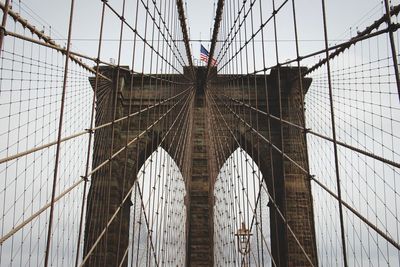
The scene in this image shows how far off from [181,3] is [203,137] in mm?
3172

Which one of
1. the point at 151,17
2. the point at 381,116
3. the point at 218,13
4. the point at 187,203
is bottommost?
the point at 187,203

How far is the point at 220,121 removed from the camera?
11023mm

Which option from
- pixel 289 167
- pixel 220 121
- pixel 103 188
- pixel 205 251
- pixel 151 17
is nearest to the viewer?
pixel 151 17

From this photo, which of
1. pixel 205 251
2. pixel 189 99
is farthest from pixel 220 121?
pixel 205 251

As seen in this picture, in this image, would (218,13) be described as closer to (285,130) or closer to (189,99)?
(189,99)

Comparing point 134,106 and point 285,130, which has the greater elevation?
Result: point 134,106

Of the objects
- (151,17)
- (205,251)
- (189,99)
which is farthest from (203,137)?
(151,17)

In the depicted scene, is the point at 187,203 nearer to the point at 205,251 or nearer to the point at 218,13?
the point at 205,251

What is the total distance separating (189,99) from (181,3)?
2.94 meters

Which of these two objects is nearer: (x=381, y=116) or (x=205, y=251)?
(x=381, y=116)

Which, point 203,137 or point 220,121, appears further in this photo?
point 220,121

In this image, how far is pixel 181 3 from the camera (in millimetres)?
7949

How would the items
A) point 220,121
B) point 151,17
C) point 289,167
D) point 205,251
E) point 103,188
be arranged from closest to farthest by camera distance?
1. point 151,17
2. point 205,251
3. point 103,188
4. point 289,167
5. point 220,121

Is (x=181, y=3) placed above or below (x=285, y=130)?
above
